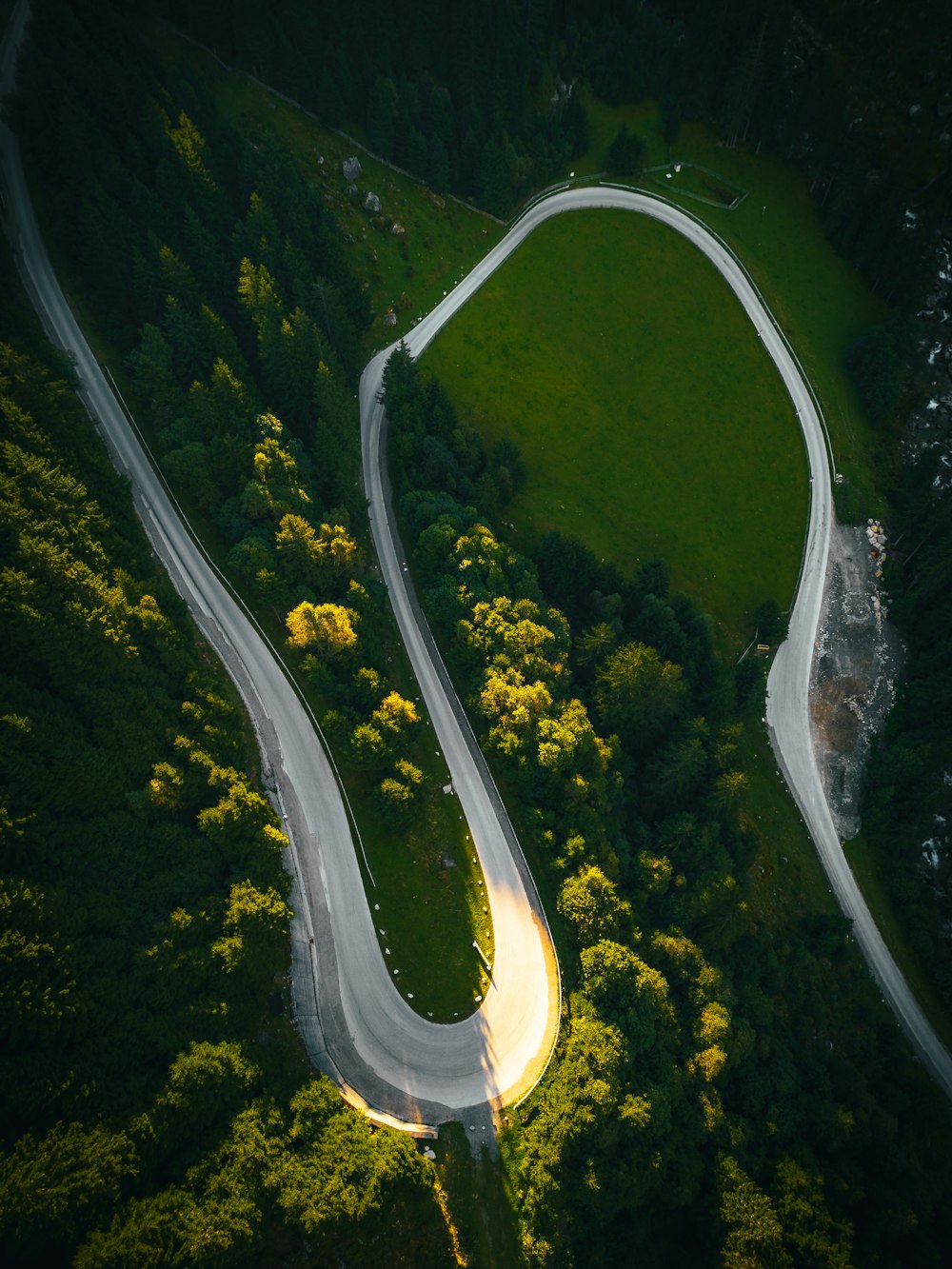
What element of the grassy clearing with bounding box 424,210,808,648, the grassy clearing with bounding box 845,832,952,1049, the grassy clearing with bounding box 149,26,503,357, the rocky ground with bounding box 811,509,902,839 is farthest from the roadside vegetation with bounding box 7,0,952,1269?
the grassy clearing with bounding box 424,210,808,648

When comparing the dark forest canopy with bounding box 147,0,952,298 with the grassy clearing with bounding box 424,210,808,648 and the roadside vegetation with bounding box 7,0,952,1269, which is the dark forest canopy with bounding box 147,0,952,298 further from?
the grassy clearing with bounding box 424,210,808,648

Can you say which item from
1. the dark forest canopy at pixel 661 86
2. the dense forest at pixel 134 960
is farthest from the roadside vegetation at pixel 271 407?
the dark forest canopy at pixel 661 86

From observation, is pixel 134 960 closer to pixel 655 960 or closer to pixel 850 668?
pixel 655 960

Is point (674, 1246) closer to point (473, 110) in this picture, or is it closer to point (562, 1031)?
point (562, 1031)

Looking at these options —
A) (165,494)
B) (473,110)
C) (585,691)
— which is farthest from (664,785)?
(473,110)

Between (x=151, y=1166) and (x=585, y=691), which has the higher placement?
(x=585, y=691)

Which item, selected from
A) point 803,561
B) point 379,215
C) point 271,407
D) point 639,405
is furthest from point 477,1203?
point 379,215

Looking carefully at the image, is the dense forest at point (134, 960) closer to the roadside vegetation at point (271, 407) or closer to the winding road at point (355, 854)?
the winding road at point (355, 854)
